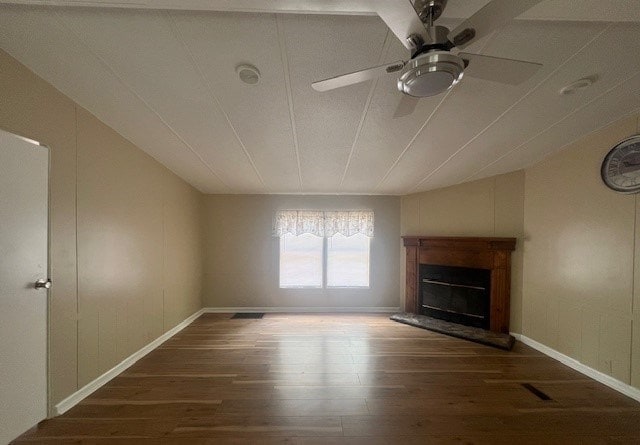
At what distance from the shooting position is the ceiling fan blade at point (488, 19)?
0.82m

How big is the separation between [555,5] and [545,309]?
310cm

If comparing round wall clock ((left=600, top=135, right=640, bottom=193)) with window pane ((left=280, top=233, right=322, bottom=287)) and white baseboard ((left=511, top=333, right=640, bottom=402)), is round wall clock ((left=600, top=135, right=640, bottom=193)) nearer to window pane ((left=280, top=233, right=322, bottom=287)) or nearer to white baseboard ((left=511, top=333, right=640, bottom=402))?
white baseboard ((left=511, top=333, right=640, bottom=402))

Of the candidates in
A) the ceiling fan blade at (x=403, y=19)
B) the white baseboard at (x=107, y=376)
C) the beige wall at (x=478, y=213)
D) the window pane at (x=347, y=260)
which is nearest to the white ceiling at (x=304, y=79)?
the ceiling fan blade at (x=403, y=19)

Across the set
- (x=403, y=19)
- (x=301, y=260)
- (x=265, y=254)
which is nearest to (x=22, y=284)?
(x=403, y=19)

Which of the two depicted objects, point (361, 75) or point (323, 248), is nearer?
point (361, 75)

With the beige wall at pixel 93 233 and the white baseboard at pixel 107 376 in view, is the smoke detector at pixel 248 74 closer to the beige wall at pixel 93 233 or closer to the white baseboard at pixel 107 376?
the beige wall at pixel 93 233

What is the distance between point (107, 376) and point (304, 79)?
3070 millimetres

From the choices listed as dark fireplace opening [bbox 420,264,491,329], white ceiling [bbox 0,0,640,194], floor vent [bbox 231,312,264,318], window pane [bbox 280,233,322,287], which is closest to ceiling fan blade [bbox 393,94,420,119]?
white ceiling [bbox 0,0,640,194]

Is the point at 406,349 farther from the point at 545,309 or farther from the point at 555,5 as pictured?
the point at 555,5

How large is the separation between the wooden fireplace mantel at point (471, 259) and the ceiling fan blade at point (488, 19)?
118 inches

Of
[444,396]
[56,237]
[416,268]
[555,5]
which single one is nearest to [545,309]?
[416,268]

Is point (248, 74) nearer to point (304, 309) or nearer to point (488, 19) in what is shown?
point (488, 19)

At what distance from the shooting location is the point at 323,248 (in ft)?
14.2

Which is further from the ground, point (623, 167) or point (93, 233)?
point (623, 167)
